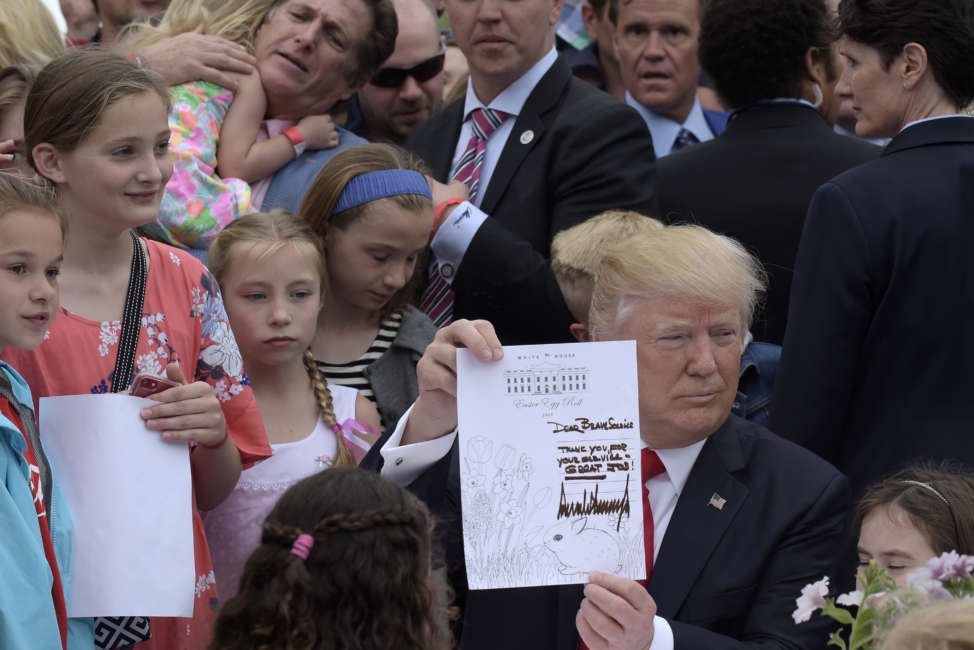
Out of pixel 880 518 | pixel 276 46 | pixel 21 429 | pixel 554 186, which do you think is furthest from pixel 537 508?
pixel 276 46

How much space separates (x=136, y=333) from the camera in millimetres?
3477

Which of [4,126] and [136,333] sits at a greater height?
[4,126]

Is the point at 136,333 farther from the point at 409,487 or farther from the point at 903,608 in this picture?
the point at 903,608

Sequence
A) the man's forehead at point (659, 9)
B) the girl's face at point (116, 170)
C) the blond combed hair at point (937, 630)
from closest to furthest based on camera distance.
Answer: the blond combed hair at point (937, 630), the girl's face at point (116, 170), the man's forehead at point (659, 9)

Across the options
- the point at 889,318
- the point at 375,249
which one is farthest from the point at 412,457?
the point at 889,318

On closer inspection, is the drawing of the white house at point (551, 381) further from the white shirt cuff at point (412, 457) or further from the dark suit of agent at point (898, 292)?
the dark suit of agent at point (898, 292)

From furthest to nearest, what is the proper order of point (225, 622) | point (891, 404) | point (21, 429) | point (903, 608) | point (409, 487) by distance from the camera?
point (891, 404) < point (409, 487) < point (21, 429) < point (225, 622) < point (903, 608)

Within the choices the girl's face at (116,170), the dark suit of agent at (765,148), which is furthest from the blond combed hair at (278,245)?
the dark suit of agent at (765,148)

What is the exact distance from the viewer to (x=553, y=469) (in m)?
2.79

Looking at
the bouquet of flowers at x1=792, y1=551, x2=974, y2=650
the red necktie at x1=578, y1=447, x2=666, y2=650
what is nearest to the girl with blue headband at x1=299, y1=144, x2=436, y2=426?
the red necktie at x1=578, y1=447, x2=666, y2=650

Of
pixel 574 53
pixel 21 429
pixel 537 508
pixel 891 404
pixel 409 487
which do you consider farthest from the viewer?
pixel 574 53

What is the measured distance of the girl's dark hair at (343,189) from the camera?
4.35 meters

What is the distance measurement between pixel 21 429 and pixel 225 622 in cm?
84

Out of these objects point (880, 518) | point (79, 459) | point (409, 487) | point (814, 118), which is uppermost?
point (814, 118)
